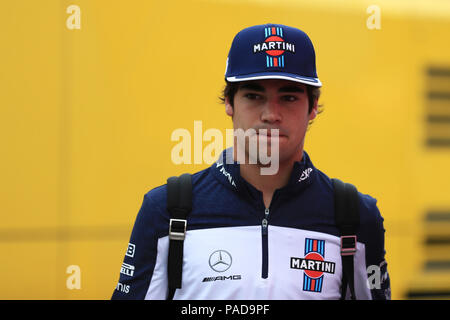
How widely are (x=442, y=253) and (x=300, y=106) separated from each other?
6.38 ft

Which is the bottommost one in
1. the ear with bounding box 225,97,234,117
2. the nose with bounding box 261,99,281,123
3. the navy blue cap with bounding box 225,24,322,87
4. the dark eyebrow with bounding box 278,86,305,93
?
A: the nose with bounding box 261,99,281,123

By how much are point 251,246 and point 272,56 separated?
0.64m

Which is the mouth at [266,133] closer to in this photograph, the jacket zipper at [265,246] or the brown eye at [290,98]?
the brown eye at [290,98]

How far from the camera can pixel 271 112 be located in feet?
4.99

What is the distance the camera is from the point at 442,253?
116 inches

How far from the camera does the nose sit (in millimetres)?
1513

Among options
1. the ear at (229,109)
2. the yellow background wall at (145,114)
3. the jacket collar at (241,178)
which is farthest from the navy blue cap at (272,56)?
A: the yellow background wall at (145,114)

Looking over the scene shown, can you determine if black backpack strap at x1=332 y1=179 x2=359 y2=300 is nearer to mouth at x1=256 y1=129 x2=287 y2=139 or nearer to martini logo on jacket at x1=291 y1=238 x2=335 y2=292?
martini logo on jacket at x1=291 y1=238 x2=335 y2=292

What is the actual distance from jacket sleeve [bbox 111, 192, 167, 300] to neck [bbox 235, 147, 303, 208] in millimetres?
339

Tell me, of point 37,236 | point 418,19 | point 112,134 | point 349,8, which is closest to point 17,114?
point 112,134

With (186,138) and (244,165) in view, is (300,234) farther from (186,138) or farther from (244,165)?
(186,138)

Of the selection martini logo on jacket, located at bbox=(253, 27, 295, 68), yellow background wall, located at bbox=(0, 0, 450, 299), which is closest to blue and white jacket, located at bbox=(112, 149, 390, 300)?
martini logo on jacket, located at bbox=(253, 27, 295, 68)

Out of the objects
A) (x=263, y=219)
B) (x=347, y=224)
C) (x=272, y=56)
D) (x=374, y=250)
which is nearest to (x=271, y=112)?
(x=272, y=56)
